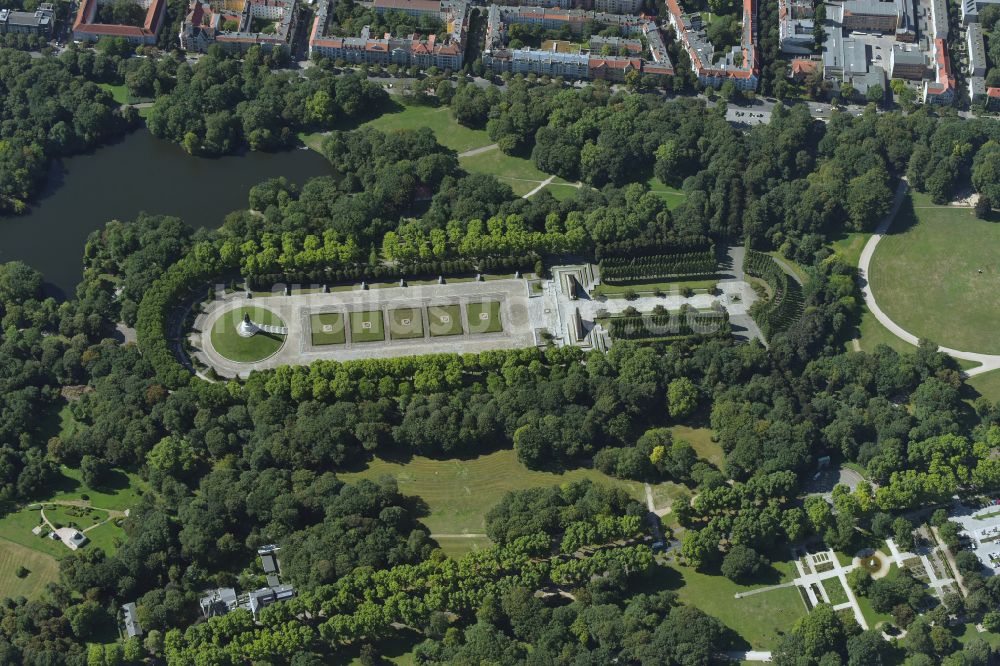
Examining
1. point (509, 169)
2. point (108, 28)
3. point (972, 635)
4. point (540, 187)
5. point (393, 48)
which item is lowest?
point (972, 635)

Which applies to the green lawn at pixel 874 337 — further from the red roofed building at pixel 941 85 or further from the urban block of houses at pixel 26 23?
Result: the urban block of houses at pixel 26 23

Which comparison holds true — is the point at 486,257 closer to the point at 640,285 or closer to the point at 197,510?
the point at 640,285

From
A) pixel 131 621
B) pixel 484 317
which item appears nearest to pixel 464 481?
pixel 484 317

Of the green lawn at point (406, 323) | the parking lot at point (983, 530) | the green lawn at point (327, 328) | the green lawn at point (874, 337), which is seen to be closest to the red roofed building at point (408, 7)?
the green lawn at point (406, 323)

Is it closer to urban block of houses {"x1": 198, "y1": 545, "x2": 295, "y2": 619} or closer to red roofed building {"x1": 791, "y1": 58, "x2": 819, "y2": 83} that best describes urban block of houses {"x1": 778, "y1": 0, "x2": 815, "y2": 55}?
red roofed building {"x1": 791, "y1": 58, "x2": 819, "y2": 83}

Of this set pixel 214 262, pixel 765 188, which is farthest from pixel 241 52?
pixel 765 188

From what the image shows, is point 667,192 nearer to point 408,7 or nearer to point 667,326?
point 667,326

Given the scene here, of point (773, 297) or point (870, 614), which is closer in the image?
point (870, 614)
